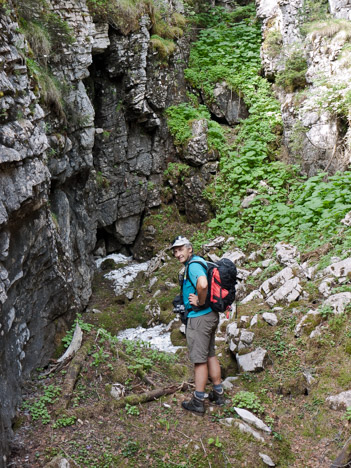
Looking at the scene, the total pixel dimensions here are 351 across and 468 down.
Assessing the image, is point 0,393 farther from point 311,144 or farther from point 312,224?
point 311,144

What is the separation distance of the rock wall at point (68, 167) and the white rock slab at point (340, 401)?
11.7 ft

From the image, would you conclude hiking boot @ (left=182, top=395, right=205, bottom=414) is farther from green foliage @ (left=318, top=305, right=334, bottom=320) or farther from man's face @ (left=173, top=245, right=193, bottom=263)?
green foliage @ (left=318, top=305, right=334, bottom=320)

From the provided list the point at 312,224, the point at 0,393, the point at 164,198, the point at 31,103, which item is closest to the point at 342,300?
the point at 312,224

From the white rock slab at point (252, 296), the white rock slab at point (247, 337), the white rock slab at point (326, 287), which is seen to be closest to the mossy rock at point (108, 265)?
the white rock slab at point (252, 296)

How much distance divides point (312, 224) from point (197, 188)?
181 inches

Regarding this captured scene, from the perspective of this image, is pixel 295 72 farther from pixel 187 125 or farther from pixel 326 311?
pixel 326 311

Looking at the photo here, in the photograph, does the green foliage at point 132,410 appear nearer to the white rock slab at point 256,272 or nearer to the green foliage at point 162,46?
the white rock slab at point 256,272

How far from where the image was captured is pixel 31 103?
5.18 meters

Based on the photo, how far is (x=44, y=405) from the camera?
4480 mm

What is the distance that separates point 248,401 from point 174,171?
8.99m

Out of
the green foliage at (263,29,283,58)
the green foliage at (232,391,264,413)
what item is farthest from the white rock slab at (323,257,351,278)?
the green foliage at (263,29,283,58)

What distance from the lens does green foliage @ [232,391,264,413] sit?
441 centimetres

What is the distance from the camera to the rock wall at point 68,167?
4.40m

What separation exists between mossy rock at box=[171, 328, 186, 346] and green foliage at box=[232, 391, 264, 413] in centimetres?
286
